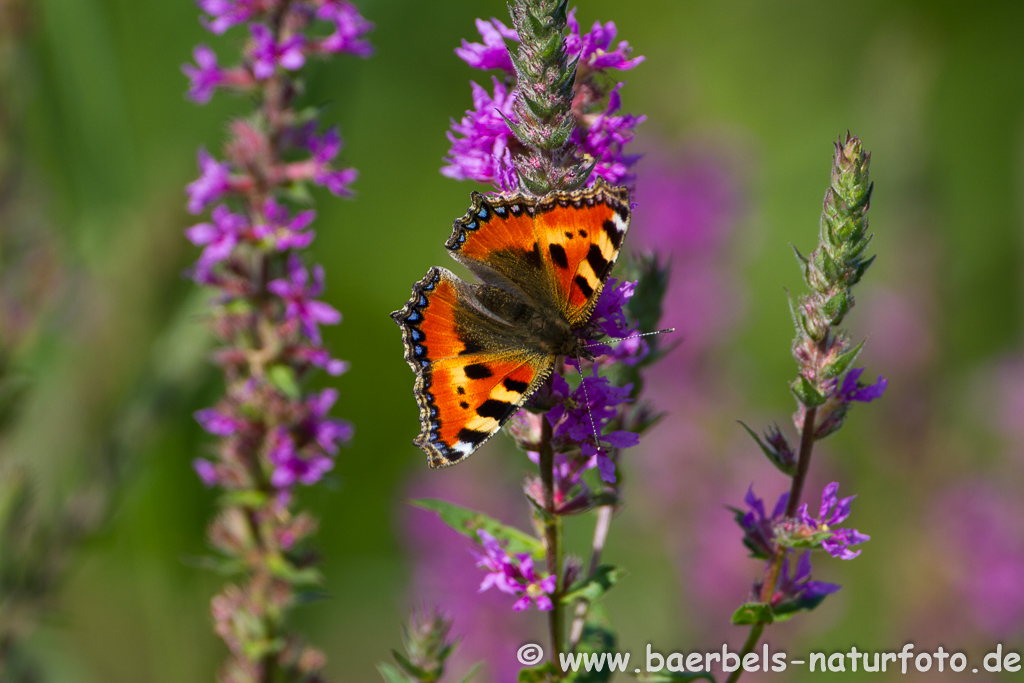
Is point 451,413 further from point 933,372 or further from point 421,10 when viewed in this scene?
point 421,10

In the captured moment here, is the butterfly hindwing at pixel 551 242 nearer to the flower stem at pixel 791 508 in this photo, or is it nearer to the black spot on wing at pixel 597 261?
the black spot on wing at pixel 597 261

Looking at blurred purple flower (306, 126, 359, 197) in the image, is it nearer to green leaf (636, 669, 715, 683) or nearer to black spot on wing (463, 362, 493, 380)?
black spot on wing (463, 362, 493, 380)

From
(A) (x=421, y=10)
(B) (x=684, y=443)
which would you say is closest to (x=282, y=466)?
(B) (x=684, y=443)

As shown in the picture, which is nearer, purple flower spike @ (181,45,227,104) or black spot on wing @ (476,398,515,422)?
black spot on wing @ (476,398,515,422)

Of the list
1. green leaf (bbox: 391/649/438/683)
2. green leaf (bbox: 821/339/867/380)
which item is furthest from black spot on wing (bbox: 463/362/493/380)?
green leaf (bbox: 821/339/867/380)

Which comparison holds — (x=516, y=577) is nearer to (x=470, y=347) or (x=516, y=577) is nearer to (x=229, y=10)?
(x=470, y=347)
